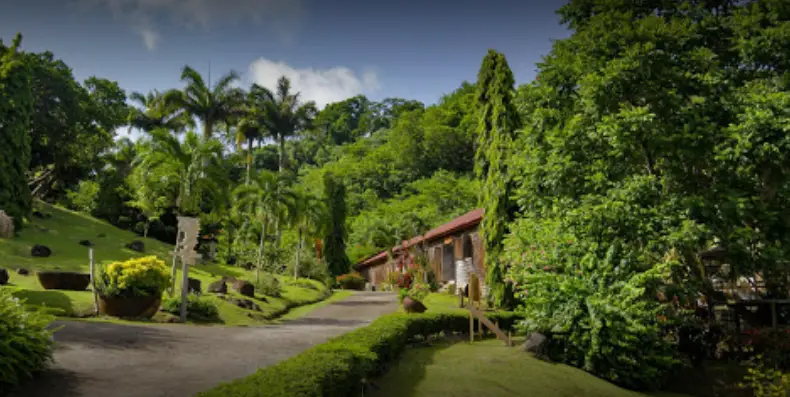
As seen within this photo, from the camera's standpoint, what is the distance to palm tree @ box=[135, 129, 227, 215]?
A: 20859 mm

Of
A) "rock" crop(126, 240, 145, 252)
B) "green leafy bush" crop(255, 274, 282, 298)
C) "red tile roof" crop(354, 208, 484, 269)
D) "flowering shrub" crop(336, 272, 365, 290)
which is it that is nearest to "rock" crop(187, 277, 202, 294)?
"green leafy bush" crop(255, 274, 282, 298)

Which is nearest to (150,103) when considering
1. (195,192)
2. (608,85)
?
(195,192)

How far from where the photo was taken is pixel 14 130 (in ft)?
73.8

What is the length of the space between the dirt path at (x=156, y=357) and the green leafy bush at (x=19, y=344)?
9.3 inches

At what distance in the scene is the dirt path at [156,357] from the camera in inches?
289

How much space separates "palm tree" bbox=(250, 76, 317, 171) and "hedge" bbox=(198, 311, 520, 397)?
165 ft

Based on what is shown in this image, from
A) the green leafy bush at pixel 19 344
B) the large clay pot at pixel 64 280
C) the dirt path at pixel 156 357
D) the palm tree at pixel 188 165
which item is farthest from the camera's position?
the palm tree at pixel 188 165

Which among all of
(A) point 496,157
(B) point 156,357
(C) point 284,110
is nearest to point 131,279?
(B) point 156,357

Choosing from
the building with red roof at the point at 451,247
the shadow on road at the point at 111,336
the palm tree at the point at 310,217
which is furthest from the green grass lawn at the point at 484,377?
the palm tree at the point at 310,217

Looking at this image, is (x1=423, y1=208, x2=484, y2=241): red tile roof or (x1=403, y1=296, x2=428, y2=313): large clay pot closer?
(x1=403, y1=296, x2=428, y2=313): large clay pot

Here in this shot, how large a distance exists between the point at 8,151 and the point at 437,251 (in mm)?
22394

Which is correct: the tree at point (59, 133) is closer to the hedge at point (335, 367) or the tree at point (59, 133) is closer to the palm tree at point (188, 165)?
the palm tree at point (188, 165)

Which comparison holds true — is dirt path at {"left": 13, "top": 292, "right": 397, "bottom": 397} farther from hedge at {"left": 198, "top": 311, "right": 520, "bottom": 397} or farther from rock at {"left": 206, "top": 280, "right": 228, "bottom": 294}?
rock at {"left": 206, "top": 280, "right": 228, "bottom": 294}

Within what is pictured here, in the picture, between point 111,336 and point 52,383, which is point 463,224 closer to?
point 111,336
